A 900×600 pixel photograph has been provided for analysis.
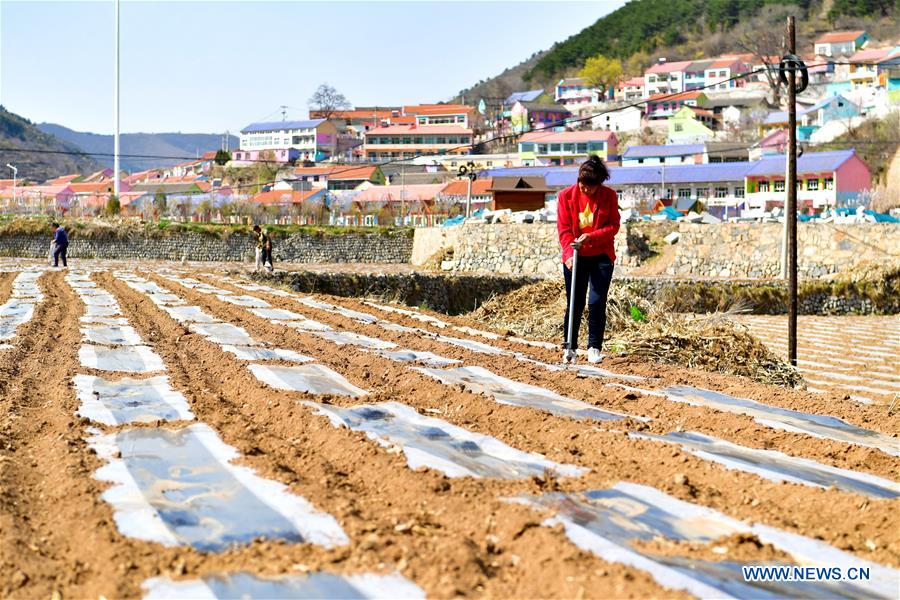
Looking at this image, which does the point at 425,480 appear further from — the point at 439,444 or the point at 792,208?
the point at 792,208

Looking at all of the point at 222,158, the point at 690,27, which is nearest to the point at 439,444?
the point at 222,158

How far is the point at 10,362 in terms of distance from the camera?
711 cm

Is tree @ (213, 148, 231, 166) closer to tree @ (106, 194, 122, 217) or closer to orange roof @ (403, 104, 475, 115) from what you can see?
orange roof @ (403, 104, 475, 115)

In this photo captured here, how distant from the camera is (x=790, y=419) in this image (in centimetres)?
546

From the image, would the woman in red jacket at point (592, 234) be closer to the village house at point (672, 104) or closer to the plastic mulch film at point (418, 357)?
the plastic mulch film at point (418, 357)

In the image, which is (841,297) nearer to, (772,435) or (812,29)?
(772,435)

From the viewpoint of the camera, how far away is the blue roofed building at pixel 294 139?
121250mm

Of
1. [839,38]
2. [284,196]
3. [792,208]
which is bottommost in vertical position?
[792,208]

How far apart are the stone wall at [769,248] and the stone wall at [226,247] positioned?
54.5ft

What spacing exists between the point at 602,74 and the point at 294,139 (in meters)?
51.9

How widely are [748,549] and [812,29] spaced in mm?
162565

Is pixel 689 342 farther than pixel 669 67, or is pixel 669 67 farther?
pixel 669 67

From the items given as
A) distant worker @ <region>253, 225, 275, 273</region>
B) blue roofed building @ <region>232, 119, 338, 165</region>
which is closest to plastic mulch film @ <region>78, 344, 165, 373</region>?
distant worker @ <region>253, 225, 275, 273</region>

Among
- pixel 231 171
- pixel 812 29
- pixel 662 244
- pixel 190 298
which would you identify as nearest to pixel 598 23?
pixel 812 29
